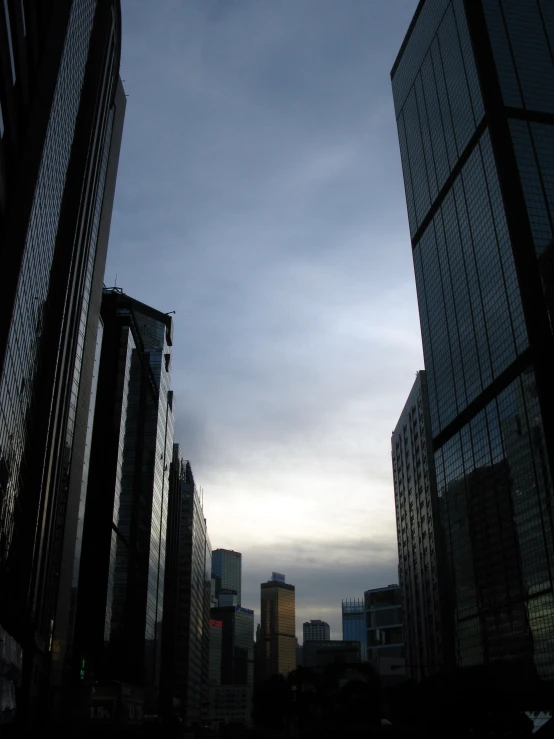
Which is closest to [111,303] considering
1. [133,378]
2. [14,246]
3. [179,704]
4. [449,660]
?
[133,378]

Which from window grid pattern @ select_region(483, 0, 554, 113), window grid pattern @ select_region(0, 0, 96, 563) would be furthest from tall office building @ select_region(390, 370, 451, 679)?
window grid pattern @ select_region(0, 0, 96, 563)

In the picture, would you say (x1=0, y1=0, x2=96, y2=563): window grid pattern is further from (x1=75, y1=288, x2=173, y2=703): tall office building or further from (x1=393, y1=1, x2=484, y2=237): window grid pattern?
(x1=393, y1=1, x2=484, y2=237): window grid pattern

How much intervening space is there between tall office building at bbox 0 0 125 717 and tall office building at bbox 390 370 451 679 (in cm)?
8638

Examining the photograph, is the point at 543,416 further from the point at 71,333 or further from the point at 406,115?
the point at 406,115

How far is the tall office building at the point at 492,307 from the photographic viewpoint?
348 ft

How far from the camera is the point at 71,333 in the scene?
79.3 metres

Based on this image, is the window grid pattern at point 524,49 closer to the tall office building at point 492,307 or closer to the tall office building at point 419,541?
the tall office building at point 492,307

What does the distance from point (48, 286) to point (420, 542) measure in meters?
121

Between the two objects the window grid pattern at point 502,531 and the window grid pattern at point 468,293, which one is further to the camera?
the window grid pattern at point 468,293

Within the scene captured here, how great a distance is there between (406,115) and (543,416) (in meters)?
95.0

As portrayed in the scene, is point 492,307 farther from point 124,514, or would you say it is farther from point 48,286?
point 48,286

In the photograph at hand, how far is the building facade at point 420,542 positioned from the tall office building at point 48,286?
282ft

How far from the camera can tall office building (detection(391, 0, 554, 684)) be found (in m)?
106

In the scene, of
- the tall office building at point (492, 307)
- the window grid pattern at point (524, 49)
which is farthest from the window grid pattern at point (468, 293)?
the window grid pattern at point (524, 49)
